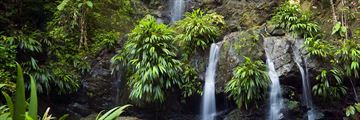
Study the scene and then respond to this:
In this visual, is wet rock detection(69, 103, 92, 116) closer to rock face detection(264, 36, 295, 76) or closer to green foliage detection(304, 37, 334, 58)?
rock face detection(264, 36, 295, 76)

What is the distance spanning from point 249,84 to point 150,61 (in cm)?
218

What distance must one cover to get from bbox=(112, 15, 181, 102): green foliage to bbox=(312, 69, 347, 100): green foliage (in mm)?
2932

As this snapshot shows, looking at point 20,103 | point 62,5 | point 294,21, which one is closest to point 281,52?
point 294,21

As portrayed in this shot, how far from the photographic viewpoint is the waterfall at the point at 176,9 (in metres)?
9.97

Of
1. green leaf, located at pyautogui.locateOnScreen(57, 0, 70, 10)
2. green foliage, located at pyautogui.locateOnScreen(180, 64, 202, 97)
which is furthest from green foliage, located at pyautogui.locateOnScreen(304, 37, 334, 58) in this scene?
green leaf, located at pyautogui.locateOnScreen(57, 0, 70, 10)

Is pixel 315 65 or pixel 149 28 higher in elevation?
pixel 149 28

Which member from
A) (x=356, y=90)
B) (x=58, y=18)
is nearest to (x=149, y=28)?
(x=58, y=18)

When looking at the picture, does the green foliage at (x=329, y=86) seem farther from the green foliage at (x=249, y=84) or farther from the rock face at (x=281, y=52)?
the green foliage at (x=249, y=84)

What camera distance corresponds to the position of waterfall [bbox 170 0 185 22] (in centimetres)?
997

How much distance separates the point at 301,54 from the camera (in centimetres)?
730

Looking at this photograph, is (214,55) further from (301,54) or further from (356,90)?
(356,90)

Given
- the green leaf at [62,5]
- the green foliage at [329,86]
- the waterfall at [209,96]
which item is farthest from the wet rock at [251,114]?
the green leaf at [62,5]

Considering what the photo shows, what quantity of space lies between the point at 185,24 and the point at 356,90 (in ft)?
13.2

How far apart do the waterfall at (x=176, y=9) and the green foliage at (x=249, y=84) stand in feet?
11.8
